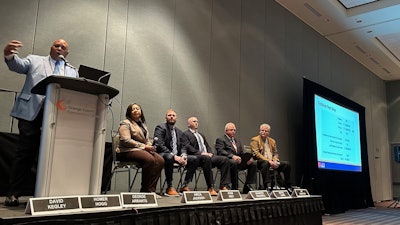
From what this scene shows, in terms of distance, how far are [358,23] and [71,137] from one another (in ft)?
23.8

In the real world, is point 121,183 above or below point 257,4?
below

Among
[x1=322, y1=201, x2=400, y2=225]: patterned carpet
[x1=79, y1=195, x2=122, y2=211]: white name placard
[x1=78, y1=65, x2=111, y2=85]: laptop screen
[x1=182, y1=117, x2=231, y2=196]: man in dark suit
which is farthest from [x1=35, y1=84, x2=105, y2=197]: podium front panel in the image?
[x1=322, y1=201, x2=400, y2=225]: patterned carpet

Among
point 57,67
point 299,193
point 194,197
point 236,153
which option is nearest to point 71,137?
point 57,67

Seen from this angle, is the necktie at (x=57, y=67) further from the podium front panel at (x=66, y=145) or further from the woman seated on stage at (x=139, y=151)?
the woman seated on stage at (x=139, y=151)

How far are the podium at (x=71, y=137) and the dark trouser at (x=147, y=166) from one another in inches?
37.3

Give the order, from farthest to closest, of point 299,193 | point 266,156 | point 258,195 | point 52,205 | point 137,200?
point 266,156
point 299,193
point 258,195
point 137,200
point 52,205

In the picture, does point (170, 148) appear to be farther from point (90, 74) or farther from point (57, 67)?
point (57, 67)

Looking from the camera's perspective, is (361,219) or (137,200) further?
(361,219)

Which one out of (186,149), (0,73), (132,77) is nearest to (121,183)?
(186,149)

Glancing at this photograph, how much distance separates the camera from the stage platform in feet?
5.22

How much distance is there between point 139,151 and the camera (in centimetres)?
299

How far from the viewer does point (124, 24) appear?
4.34 metres

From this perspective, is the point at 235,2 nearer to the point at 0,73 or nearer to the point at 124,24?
the point at 124,24

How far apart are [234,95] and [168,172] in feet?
8.52
